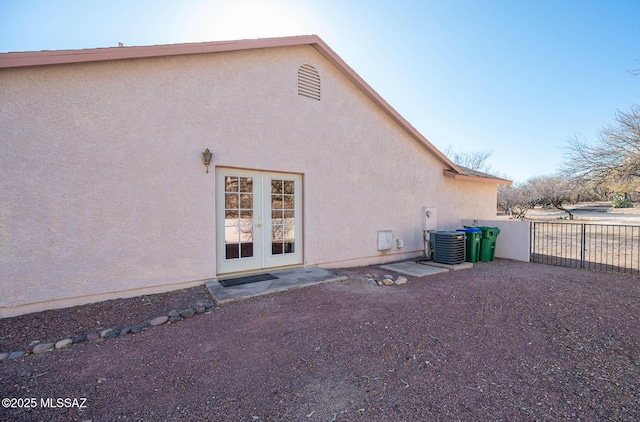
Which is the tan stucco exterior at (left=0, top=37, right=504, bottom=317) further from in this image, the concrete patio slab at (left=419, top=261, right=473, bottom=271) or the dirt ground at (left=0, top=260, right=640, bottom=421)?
the concrete patio slab at (left=419, top=261, right=473, bottom=271)

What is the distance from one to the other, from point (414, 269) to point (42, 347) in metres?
7.32

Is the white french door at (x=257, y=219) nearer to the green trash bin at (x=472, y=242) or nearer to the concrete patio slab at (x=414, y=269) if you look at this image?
the concrete patio slab at (x=414, y=269)

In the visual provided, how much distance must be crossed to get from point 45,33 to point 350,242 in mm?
8395

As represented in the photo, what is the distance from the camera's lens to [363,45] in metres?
9.06

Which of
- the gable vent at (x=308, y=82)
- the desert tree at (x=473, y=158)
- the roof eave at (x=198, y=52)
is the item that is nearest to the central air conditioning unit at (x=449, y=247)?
the roof eave at (x=198, y=52)

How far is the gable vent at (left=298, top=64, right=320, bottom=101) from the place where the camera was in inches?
279

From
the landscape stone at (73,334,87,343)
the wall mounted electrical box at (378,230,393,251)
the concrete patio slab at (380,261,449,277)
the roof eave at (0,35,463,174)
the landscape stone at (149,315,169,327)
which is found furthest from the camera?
the wall mounted electrical box at (378,230,393,251)

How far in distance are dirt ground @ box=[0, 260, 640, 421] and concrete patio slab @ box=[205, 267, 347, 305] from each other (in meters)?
0.29

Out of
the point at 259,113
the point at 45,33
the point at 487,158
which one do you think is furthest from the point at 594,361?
the point at 487,158

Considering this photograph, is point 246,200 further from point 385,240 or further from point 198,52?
point 385,240

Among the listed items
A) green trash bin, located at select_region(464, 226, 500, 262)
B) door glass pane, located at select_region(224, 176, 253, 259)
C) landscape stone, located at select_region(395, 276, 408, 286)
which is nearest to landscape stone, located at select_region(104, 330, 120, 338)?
door glass pane, located at select_region(224, 176, 253, 259)

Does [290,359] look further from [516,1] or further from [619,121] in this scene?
[619,121]

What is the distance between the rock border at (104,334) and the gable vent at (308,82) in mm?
5573

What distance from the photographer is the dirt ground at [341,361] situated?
232 cm
